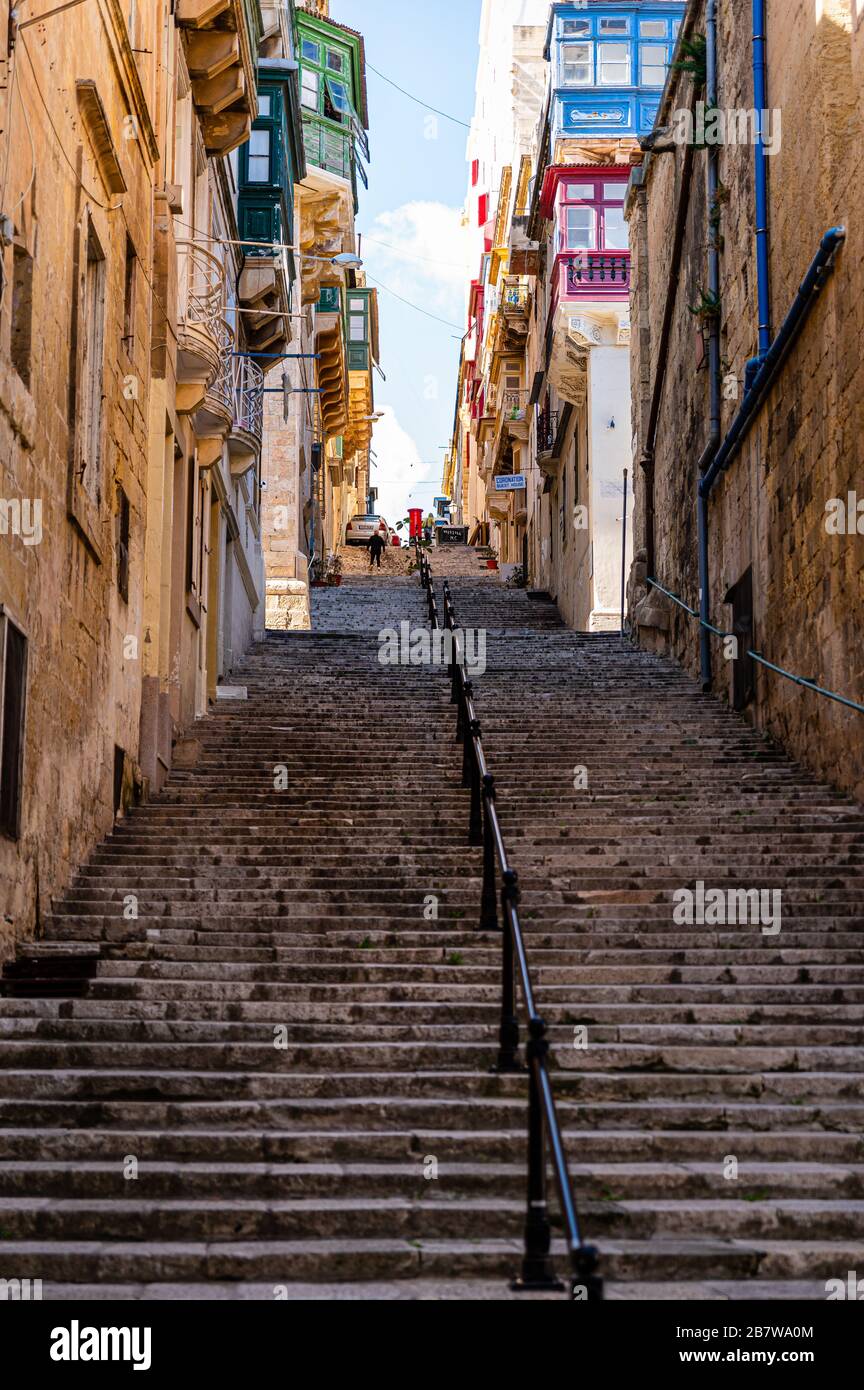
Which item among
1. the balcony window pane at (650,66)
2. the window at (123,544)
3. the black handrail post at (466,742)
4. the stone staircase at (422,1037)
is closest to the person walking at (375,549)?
the balcony window pane at (650,66)

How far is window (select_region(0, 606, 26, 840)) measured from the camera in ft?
31.9

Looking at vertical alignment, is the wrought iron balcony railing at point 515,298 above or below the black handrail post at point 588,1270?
above

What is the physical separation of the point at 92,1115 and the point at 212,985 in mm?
1689

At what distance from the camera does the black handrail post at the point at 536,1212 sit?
246 inches

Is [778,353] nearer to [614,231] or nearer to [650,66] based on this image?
[614,231]

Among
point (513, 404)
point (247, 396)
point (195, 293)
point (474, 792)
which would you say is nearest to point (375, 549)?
point (513, 404)

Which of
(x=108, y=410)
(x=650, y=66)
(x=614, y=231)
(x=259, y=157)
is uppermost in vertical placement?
(x=650, y=66)

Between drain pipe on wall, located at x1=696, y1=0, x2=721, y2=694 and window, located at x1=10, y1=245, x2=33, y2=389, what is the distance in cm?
1056

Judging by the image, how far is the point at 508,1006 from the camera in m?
8.55

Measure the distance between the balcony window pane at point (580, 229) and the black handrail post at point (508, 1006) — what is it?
24.8m

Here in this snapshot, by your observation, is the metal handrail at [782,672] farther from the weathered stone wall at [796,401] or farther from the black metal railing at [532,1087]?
the black metal railing at [532,1087]

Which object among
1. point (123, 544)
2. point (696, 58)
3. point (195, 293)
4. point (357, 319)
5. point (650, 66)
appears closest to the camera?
point (123, 544)

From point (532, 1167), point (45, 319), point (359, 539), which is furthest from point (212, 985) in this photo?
point (359, 539)

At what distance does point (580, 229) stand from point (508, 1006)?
25606 mm
